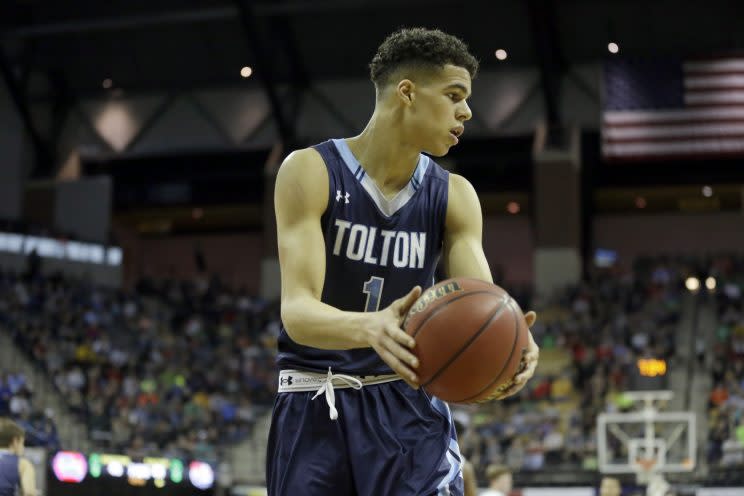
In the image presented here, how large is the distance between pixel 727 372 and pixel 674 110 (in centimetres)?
686

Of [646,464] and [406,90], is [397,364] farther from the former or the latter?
[646,464]

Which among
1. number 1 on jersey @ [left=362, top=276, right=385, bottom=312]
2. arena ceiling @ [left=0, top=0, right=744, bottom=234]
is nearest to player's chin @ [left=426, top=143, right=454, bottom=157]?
number 1 on jersey @ [left=362, top=276, right=385, bottom=312]

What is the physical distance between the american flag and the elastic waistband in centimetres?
2276

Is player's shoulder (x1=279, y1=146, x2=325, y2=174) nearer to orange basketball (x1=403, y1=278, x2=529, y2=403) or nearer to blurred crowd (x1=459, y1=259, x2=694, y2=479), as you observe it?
orange basketball (x1=403, y1=278, x2=529, y2=403)

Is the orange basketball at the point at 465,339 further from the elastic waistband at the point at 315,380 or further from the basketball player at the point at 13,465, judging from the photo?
the basketball player at the point at 13,465

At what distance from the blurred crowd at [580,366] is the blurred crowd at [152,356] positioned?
16.6 ft

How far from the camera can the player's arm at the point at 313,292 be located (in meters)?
3.45

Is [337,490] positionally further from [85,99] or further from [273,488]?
[85,99]

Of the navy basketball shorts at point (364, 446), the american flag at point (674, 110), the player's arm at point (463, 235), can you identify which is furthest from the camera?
the american flag at point (674, 110)

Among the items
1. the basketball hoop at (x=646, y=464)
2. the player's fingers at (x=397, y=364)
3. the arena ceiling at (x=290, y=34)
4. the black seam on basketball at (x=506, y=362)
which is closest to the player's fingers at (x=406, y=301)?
the player's fingers at (x=397, y=364)

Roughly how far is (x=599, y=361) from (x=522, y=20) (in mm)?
8984

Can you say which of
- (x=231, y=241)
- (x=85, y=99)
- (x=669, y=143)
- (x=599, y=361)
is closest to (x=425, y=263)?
(x=599, y=361)

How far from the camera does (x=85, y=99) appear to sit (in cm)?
3184

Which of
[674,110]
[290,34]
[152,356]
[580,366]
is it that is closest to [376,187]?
[580,366]
